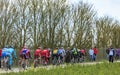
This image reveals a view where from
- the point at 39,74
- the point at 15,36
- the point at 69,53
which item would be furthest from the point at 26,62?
the point at 15,36

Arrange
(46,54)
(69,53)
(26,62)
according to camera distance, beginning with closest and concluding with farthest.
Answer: (26,62) < (46,54) < (69,53)

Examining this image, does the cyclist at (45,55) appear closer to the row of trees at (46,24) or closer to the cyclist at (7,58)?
the cyclist at (7,58)

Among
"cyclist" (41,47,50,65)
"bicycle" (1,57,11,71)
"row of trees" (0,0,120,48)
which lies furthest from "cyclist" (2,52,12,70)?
"row of trees" (0,0,120,48)

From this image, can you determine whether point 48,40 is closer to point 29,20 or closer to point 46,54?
point 29,20

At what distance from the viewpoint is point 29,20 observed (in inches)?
2183

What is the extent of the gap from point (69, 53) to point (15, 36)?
15137 mm

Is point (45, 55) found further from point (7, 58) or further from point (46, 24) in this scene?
point (46, 24)

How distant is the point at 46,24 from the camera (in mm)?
58125

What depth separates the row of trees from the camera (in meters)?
54.1

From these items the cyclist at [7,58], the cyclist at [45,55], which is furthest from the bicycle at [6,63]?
the cyclist at [45,55]

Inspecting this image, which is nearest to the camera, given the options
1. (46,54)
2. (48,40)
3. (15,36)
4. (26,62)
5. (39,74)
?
(39,74)

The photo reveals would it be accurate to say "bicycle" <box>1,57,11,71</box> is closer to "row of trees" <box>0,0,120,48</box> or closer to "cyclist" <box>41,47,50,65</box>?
"cyclist" <box>41,47,50,65</box>

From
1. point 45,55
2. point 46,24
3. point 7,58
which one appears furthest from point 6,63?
point 46,24

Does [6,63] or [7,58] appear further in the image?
[6,63]
